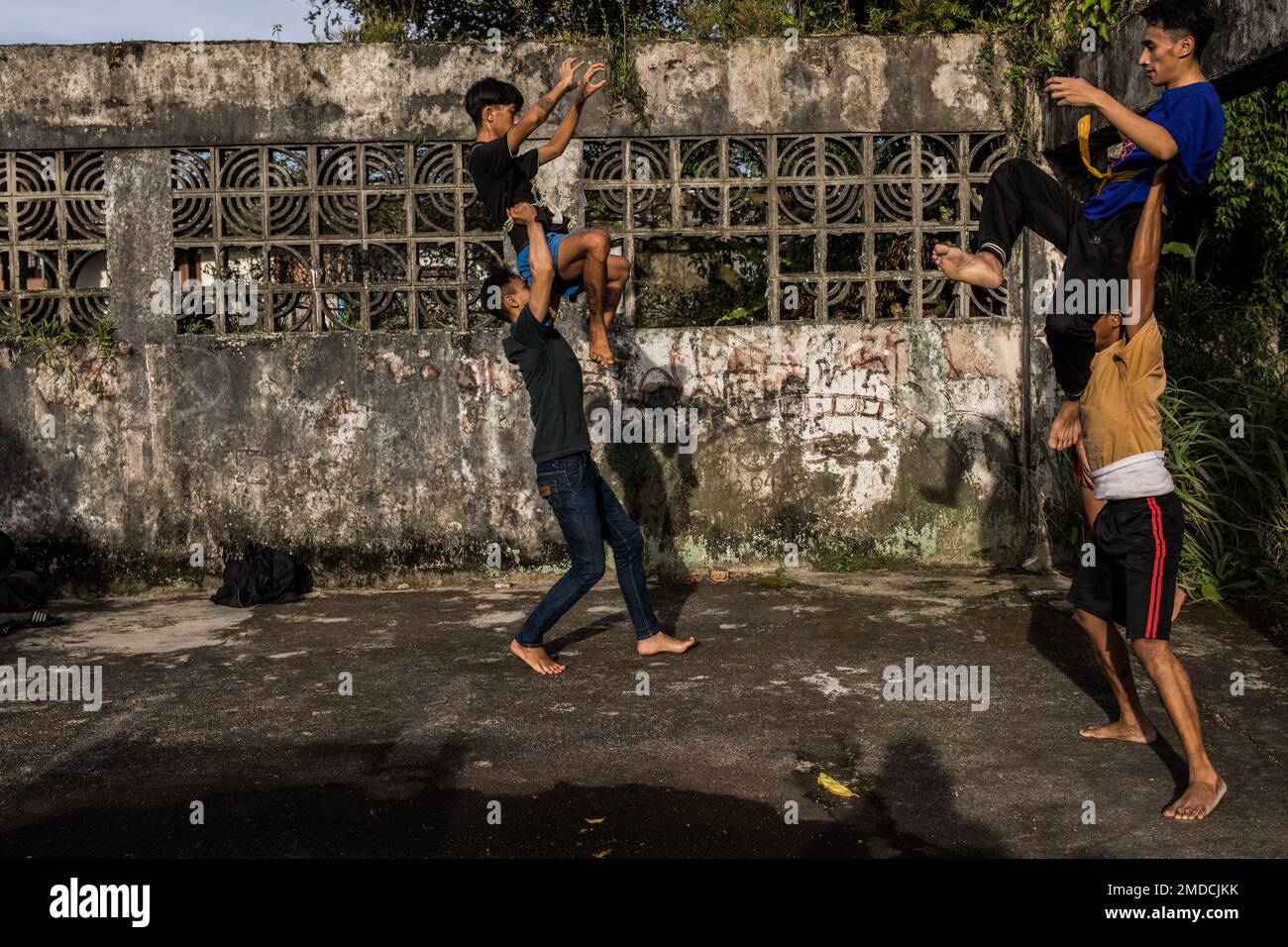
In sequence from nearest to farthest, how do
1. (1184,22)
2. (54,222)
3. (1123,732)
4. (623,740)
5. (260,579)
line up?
(1184,22) < (1123,732) < (623,740) < (260,579) < (54,222)

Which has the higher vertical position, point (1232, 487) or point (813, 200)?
point (813, 200)

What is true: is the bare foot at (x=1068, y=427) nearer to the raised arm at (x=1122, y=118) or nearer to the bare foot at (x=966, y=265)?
the bare foot at (x=966, y=265)

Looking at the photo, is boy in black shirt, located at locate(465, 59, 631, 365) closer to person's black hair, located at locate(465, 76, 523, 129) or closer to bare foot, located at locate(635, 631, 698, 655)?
person's black hair, located at locate(465, 76, 523, 129)

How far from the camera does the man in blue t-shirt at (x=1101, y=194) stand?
3834 mm

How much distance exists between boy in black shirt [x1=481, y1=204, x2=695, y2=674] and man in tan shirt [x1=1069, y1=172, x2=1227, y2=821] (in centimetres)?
210

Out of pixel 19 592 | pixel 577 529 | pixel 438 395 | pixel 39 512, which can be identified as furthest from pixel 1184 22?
pixel 39 512

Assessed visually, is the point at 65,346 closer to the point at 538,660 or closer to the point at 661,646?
the point at 538,660

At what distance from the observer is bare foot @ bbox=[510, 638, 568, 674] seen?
5367mm

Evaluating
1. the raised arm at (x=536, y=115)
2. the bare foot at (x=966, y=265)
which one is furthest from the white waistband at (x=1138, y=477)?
the raised arm at (x=536, y=115)

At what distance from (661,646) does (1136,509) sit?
2369 mm

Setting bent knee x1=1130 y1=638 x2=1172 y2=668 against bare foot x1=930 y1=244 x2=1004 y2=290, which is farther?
bare foot x1=930 y1=244 x2=1004 y2=290

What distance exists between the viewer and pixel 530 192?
5508mm

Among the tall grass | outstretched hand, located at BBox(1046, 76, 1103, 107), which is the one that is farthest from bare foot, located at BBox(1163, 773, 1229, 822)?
the tall grass

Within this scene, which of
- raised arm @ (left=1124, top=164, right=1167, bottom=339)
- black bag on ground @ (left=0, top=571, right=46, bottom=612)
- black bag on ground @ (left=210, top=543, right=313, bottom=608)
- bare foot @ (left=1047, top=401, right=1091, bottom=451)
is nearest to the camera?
raised arm @ (left=1124, top=164, right=1167, bottom=339)
